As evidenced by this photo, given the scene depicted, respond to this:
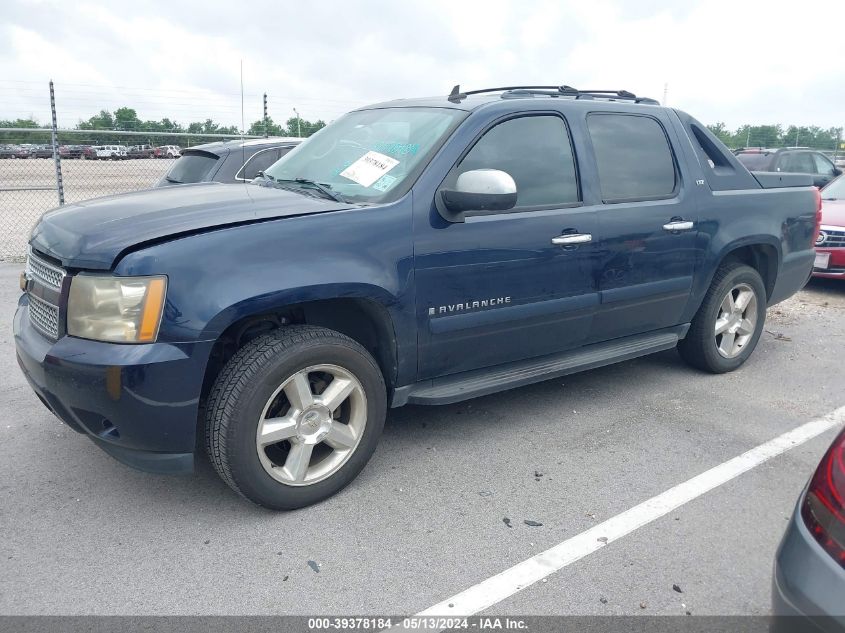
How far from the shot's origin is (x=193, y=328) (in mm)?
2787

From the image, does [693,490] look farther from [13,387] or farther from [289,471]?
[13,387]

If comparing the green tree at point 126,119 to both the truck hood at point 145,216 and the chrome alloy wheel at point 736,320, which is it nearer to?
the truck hood at point 145,216

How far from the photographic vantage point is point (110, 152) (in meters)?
12.4

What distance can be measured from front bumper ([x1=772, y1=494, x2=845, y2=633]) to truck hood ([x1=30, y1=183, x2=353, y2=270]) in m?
2.21

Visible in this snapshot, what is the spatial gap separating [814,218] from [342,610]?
15.2ft

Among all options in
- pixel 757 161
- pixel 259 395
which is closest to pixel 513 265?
pixel 259 395

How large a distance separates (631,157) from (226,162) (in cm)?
460

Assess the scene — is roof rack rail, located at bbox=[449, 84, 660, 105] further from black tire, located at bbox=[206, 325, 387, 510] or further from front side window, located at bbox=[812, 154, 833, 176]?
front side window, located at bbox=[812, 154, 833, 176]

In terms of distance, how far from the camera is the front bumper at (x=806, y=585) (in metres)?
1.70

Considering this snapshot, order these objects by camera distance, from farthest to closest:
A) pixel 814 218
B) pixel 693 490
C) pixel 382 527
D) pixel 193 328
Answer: pixel 814 218
pixel 693 490
pixel 382 527
pixel 193 328

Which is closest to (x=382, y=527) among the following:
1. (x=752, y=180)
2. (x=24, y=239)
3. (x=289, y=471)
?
(x=289, y=471)

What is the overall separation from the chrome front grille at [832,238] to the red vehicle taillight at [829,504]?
709cm

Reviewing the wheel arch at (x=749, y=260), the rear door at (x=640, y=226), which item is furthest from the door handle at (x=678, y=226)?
the wheel arch at (x=749, y=260)

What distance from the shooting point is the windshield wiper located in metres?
3.49
